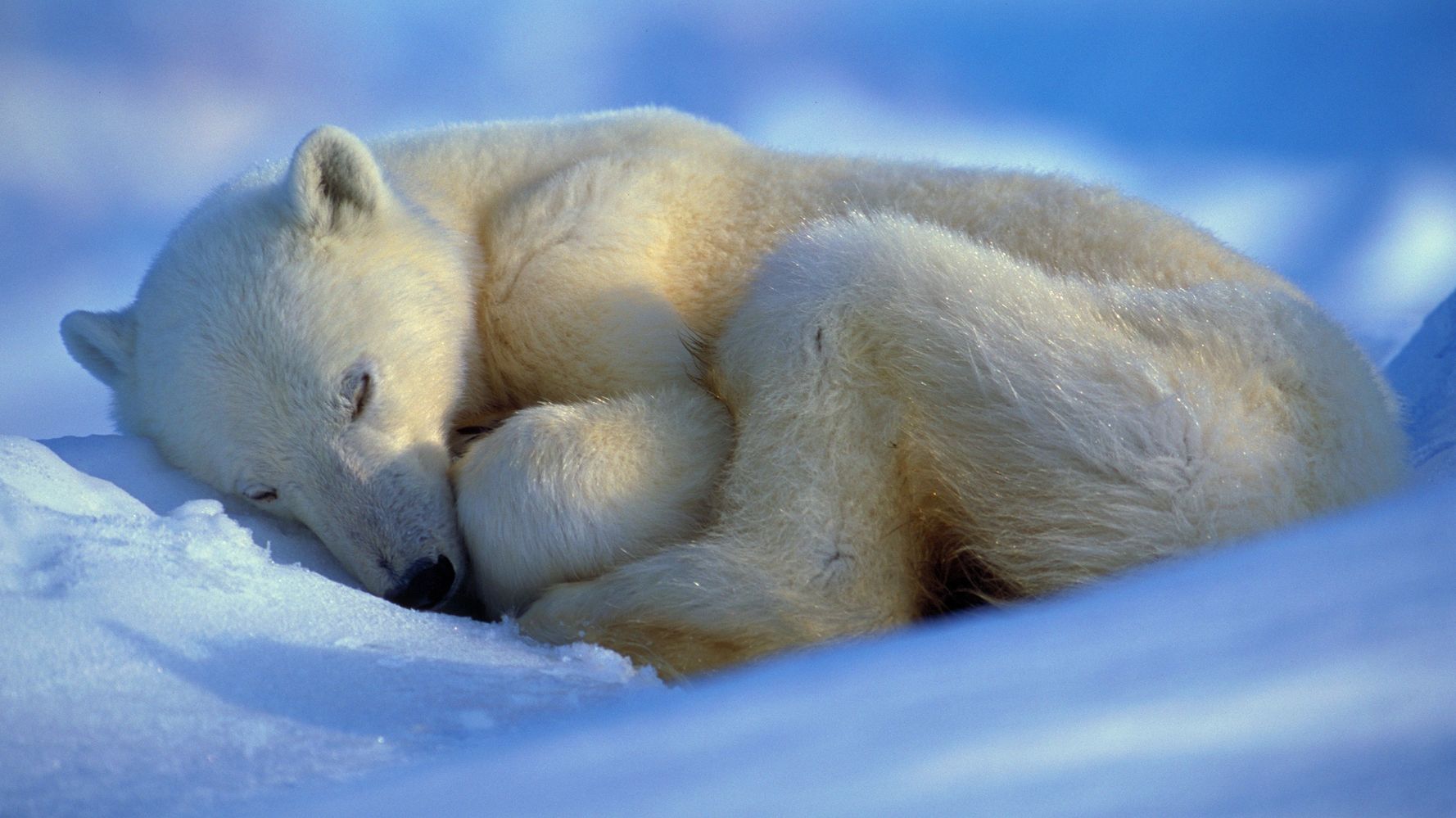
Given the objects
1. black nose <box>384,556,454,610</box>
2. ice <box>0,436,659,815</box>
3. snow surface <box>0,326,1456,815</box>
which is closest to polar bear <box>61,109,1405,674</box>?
black nose <box>384,556,454,610</box>

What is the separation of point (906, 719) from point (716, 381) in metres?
1.35

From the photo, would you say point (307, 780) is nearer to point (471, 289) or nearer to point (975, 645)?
point (975, 645)

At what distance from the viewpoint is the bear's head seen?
2.09 metres

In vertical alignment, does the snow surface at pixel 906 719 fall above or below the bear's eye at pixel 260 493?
below

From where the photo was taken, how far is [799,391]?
182cm

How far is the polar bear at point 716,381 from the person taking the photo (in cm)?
163

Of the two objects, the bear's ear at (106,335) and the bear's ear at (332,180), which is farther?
the bear's ear at (106,335)

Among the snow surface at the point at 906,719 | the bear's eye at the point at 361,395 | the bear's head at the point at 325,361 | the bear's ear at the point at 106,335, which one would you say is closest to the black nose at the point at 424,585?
the bear's head at the point at 325,361

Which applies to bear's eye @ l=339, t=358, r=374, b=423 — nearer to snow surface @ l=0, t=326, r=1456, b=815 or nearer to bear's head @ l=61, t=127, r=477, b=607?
bear's head @ l=61, t=127, r=477, b=607

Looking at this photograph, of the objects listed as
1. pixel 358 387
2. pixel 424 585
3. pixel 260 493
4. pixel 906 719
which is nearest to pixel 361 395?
pixel 358 387

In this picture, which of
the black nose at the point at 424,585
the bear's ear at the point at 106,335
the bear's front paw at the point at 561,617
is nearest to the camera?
the bear's front paw at the point at 561,617

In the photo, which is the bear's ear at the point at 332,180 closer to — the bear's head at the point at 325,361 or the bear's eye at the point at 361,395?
the bear's head at the point at 325,361

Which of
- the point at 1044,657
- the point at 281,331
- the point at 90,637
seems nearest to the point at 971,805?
the point at 1044,657

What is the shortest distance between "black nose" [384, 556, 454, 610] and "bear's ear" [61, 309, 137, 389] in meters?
0.96
